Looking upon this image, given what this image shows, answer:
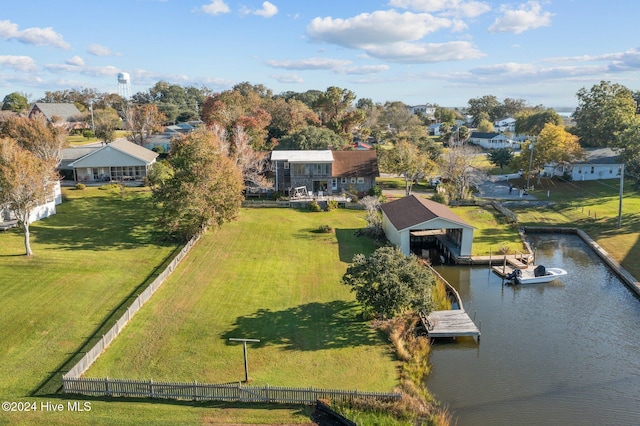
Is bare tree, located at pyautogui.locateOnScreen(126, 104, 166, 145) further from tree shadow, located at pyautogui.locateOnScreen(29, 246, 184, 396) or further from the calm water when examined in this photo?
the calm water

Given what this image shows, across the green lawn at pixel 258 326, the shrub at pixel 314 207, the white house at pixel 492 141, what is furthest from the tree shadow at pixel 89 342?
the white house at pixel 492 141

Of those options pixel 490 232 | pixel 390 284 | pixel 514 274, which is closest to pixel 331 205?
pixel 490 232

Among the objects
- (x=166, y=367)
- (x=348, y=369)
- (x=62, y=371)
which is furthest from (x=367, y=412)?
(x=62, y=371)

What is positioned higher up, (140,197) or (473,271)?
(140,197)

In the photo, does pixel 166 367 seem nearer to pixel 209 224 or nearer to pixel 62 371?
pixel 62 371

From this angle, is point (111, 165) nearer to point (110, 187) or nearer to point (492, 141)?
point (110, 187)

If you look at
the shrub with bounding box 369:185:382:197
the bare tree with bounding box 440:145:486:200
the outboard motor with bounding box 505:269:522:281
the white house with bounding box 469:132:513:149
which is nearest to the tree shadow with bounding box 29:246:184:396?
the outboard motor with bounding box 505:269:522:281

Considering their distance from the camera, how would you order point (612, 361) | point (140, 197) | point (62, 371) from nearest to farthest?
1. point (62, 371)
2. point (612, 361)
3. point (140, 197)

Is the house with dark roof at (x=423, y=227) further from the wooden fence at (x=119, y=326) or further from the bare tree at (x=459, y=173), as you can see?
the wooden fence at (x=119, y=326)
